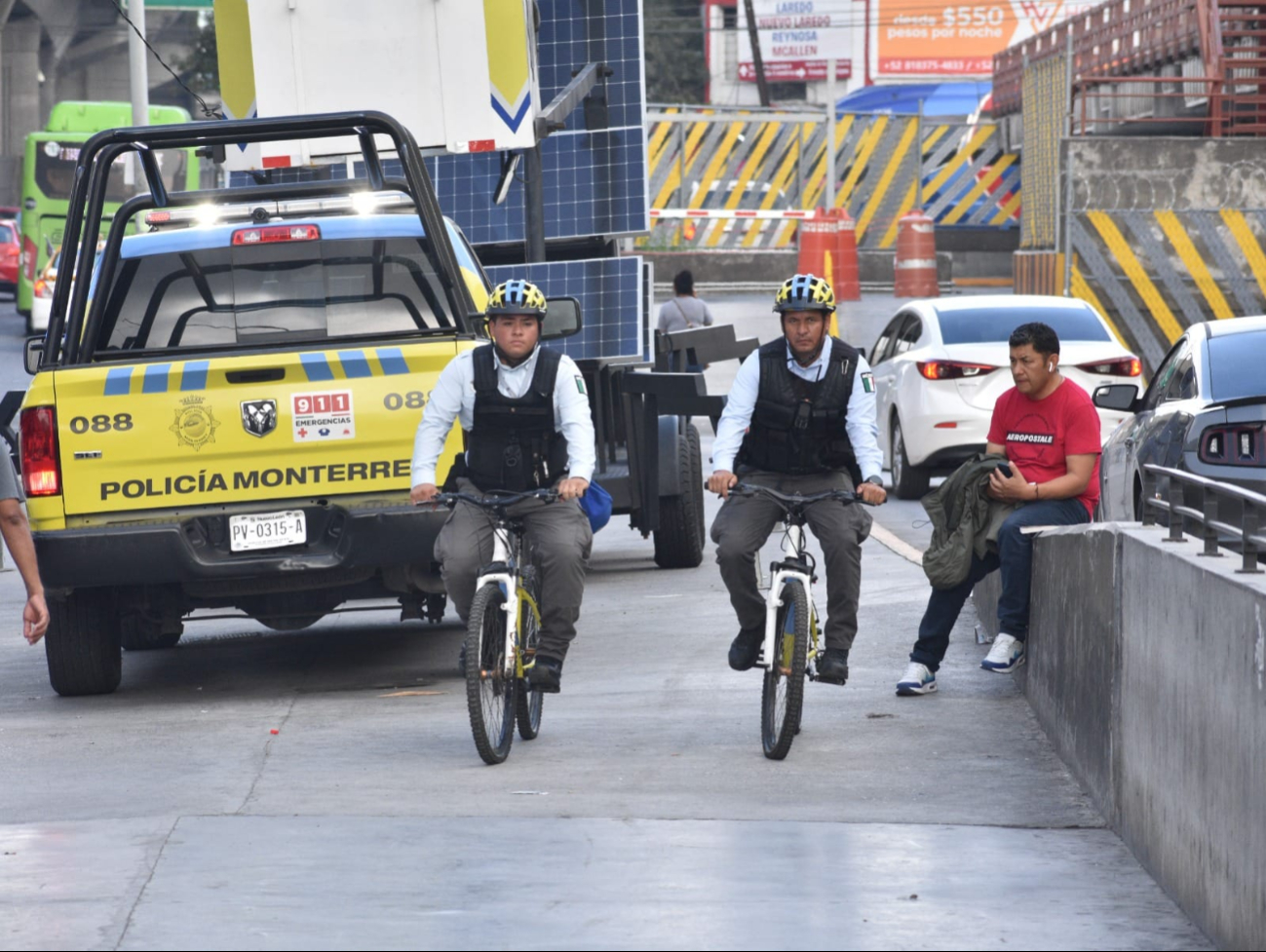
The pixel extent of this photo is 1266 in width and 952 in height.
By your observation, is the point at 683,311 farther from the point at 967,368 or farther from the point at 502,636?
the point at 502,636

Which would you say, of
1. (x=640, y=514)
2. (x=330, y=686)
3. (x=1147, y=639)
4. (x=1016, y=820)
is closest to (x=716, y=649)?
(x=330, y=686)

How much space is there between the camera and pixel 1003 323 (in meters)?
16.9

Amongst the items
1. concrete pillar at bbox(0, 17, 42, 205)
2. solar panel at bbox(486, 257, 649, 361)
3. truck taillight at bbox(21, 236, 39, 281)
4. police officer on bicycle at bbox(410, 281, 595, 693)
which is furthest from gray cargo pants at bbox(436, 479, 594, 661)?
concrete pillar at bbox(0, 17, 42, 205)

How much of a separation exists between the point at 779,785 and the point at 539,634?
1.29m

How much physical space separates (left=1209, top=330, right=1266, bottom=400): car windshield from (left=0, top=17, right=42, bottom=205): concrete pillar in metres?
44.1

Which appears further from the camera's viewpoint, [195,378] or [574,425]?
[195,378]

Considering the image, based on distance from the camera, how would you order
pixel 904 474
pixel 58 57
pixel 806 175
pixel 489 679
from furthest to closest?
1. pixel 58 57
2. pixel 806 175
3. pixel 904 474
4. pixel 489 679

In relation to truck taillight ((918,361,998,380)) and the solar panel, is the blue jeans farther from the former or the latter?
truck taillight ((918,361,998,380))

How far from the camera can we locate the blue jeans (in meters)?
8.83

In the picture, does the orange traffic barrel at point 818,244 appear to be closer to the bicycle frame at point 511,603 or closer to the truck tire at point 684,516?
the truck tire at point 684,516

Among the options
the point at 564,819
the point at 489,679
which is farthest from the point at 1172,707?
the point at 489,679

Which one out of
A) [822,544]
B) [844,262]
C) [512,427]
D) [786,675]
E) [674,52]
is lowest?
[844,262]

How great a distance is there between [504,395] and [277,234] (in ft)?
6.21

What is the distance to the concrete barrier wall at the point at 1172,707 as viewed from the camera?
503 cm
